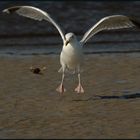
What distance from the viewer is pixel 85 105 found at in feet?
41.2

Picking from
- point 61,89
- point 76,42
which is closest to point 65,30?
point 61,89

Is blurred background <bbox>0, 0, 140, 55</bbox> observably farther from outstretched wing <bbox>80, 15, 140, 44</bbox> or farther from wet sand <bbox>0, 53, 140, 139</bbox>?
outstretched wing <bbox>80, 15, 140, 44</bbox>

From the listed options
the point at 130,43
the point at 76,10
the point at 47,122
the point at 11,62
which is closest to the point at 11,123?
the point at 47,122

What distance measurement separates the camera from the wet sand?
10.7 meters

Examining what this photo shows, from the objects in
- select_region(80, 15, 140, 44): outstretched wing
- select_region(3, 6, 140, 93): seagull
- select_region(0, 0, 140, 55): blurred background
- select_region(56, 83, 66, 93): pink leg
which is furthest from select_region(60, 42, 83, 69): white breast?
select_region(0, 0, 140, 55): blurred background

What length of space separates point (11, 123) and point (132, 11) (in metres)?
17.5

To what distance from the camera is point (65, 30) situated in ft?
77.5

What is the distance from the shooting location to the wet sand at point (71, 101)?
35.0ft

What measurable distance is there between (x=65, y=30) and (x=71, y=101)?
10.8 metres

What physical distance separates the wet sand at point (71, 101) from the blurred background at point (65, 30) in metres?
1.57

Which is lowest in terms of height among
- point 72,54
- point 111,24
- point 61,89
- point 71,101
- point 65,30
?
point 71,101

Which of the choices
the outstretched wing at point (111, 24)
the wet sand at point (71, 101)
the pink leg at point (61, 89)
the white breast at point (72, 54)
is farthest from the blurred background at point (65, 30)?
the white breast at point (72, 54)

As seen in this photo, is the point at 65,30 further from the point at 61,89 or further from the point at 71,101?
the point at 71,101

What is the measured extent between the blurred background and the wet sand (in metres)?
1.57
